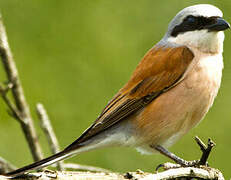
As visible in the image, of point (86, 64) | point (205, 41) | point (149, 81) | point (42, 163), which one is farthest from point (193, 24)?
point (86, 64)

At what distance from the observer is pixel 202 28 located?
5.00 metres

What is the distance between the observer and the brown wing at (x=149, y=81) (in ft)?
15.7

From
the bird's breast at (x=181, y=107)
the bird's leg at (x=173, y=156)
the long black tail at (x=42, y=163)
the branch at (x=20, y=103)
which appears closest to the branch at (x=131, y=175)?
the long black tail at (x=42, y=163)

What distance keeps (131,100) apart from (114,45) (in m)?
2.62

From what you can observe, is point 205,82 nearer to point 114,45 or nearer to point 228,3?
point 114,45

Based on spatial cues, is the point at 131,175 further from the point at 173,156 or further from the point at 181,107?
the point at 181,107

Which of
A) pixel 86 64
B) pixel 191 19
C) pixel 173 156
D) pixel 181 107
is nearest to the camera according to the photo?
pixel 181 107

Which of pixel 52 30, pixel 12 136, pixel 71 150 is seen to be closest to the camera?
pixel 71 150

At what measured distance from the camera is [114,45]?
736cm

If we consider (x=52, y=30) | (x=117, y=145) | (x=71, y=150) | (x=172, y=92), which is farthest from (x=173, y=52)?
(x=52, y=30)

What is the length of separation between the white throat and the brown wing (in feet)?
0.31

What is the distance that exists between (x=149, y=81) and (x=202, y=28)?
74 cm

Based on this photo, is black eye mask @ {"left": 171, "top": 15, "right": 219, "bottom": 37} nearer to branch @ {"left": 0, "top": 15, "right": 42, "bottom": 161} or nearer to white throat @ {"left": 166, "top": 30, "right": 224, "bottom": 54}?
white throat @ {"left": 166, "top": 30, "right": 224, "bottom": 54}

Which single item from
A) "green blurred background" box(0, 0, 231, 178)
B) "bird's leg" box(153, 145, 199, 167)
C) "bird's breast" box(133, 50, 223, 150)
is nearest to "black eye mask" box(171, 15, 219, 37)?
"bird's breast" box(133, 50, 223, 150)
